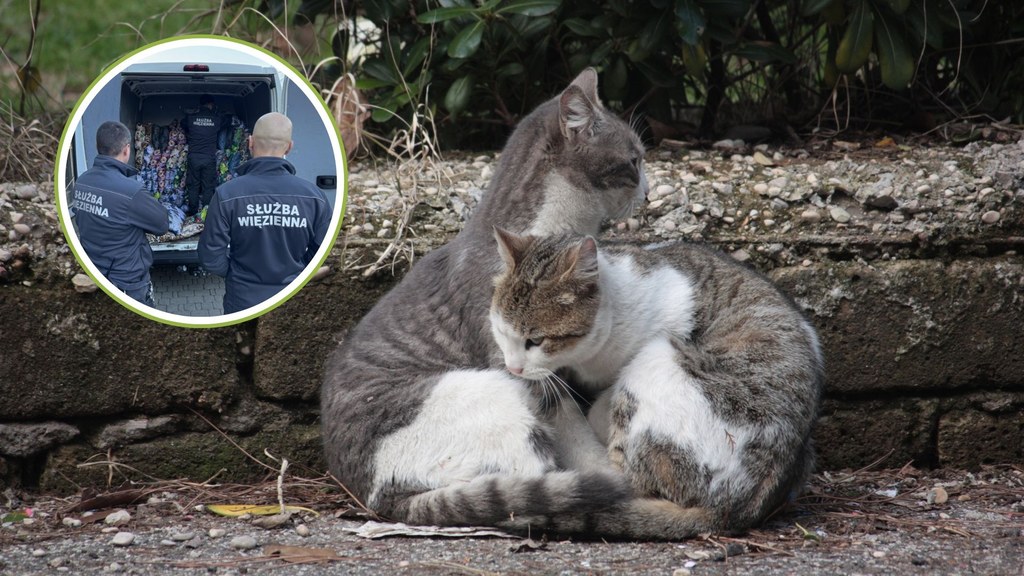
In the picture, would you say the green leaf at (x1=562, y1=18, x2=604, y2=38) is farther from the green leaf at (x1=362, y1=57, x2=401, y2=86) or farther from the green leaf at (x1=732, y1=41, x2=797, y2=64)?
the green leaf at (x1=362, y1=57, x2=401, y2=86)

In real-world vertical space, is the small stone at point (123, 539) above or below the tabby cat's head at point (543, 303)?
below

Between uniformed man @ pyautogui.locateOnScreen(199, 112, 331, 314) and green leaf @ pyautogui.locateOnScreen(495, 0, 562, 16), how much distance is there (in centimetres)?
158

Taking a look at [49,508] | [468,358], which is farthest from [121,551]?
[468,358]

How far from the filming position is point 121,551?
12.0ft

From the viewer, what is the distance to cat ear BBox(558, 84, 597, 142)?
436 centimetres

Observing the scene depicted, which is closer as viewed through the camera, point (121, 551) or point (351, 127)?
point (121, 551)

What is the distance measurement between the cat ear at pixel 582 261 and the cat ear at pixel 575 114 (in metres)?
0.85

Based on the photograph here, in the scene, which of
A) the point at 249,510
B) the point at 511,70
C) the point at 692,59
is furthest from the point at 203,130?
the point at 692,59

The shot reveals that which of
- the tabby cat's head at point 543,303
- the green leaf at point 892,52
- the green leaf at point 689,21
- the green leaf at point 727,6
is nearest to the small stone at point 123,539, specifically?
the tabby cat's head at point 543,303

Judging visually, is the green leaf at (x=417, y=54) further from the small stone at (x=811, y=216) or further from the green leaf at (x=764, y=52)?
the small stone at (x=811, y=216)

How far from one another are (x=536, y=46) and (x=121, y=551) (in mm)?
3256

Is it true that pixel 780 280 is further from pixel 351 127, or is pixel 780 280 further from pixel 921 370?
pixel 351 127

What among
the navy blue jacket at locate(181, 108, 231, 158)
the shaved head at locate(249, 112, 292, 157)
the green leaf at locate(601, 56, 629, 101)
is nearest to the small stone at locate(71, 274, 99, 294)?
the navy blue jacket at locate(181, 108, 231, 158)

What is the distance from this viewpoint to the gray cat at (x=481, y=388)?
11.9 feet
